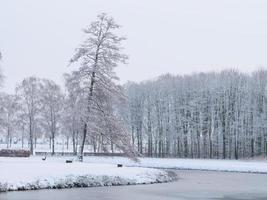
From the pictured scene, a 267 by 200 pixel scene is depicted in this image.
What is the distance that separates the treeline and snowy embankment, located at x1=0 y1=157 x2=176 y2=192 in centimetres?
5129

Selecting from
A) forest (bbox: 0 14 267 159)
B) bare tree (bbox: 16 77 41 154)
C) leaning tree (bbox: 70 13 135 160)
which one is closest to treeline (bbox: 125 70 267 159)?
forest (bbox: 0 14 267 159)

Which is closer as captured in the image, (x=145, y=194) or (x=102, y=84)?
(x=145, y=194)

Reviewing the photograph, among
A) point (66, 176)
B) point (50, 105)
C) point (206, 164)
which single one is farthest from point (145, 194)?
point (50, 105)

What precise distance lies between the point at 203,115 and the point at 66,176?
65.4 meters

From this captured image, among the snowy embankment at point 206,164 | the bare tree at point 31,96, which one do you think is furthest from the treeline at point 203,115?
the bare tree at point 31,96

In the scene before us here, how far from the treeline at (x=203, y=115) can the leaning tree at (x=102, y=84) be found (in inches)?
1692

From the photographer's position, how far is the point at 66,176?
42.2 meters

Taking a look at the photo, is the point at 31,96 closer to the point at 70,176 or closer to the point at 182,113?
the point at 182,113

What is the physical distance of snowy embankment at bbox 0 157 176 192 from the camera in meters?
38.8

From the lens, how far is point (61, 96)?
106 meters

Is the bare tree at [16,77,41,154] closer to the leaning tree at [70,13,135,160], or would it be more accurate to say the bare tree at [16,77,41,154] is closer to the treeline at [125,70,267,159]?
the treeline at [125,70,267,159]

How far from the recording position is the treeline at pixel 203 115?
100812mm

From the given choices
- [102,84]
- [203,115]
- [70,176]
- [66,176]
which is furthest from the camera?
[203,115]

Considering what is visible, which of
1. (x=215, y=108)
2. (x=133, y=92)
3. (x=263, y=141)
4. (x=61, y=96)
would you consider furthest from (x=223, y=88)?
(x=61, y=96)
